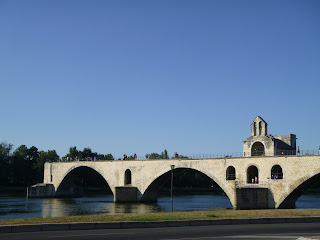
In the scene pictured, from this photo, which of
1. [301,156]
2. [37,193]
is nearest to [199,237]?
[301,156]

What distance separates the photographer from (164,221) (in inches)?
727

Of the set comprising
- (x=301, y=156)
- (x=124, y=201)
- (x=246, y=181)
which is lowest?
(x=124, y=201)

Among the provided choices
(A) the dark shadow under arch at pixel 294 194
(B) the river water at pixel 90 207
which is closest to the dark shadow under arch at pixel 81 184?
(B) the river water at pixel 90 207

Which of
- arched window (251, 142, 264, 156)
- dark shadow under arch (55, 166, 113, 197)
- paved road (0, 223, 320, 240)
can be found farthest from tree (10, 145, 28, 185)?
paved road (0, 223, 320, 240)

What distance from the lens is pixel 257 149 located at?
1891 inches

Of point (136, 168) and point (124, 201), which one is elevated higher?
point (136, 168)

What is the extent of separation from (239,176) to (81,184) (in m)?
59.8

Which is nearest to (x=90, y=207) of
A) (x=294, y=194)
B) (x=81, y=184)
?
(x=294, y=194)

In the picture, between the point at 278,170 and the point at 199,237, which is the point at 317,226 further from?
the point at 278,170

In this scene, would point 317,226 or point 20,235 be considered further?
point 317,226

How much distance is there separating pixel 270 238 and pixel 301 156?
93.3 ft

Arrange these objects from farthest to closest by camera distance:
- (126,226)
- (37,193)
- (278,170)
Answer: (37,193)
(278,170)
(126,226)

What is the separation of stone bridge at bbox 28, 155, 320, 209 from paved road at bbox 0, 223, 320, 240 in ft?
77.0

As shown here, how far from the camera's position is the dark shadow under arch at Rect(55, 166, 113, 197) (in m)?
75.7
